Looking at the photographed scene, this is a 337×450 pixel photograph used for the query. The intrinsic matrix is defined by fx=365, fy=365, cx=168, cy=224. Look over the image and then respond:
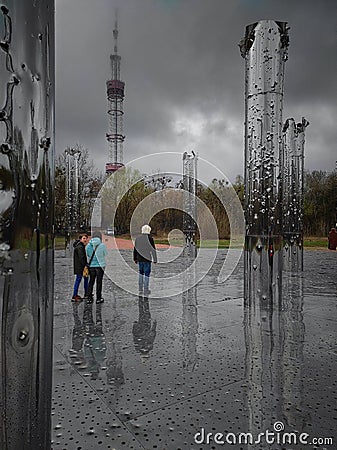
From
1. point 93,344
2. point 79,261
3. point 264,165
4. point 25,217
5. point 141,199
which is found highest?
point 141,199

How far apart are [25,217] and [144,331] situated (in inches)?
169

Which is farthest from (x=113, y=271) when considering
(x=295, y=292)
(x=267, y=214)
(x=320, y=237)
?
(x=320, y=237)

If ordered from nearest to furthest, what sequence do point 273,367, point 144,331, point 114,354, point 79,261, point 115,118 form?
point 273,367 → point 114,354 → point 144,331 → point 79,261 → point 115,118

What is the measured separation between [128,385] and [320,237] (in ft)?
105

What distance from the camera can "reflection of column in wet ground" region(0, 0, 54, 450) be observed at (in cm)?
114

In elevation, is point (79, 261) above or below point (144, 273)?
above

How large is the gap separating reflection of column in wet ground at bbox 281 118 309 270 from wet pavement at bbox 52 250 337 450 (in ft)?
20.5

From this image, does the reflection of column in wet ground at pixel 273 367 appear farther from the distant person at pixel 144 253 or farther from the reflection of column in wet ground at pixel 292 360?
the distant person at pixel 144 253

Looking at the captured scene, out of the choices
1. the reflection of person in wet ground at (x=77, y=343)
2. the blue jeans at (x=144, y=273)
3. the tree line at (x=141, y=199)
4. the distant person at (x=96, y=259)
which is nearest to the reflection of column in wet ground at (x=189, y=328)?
the blue jeans at (x=144, y=273)

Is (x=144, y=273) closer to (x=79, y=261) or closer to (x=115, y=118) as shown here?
(x=79, y=261)

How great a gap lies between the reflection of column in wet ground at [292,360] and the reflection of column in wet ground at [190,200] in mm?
11088

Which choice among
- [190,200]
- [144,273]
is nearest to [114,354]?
[144,273]

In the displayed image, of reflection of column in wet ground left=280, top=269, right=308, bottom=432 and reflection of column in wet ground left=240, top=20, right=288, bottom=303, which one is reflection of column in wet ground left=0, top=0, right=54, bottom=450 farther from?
reflection of column in wet ground left=240, top=20, right=288, bottom=303

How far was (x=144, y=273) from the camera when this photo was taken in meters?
8.33
